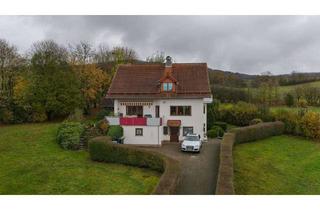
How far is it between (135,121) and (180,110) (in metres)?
6.21

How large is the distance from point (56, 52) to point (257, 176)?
40.3 m

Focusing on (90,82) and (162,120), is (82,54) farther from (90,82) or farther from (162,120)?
(162,120)

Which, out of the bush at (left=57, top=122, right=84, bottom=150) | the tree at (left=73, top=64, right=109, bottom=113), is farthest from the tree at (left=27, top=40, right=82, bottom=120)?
the bush at (left=57, top=122, right=84, bottom=150)

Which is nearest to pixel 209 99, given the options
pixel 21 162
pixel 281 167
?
pixel 281 167

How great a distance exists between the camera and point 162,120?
1574 inches

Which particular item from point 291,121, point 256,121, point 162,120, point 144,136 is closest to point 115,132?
point 144,136

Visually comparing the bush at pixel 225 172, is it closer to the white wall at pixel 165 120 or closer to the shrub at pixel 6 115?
the white wall at pixel 165 120

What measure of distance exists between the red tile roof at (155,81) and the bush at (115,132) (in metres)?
5.00

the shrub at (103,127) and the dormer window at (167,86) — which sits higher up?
the dormer window at (167,86)

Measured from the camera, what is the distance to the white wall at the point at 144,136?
38.0 metres

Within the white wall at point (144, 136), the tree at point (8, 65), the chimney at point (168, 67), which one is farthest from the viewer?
the tree at point (8, 65)

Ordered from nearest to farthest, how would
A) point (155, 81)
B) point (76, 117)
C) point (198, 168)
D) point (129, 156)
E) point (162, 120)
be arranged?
point (198, 168) → point (129, 156) → point (162, 120) → point (155, 81) → point (76, 117)

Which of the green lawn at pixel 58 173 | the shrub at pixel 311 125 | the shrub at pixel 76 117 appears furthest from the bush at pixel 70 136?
the shrub at pixel 311 125

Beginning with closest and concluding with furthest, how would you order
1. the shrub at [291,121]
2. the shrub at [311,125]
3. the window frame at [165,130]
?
the window frame at [165,130] → the shrub at [311,125] → the shrub at [291,121]
